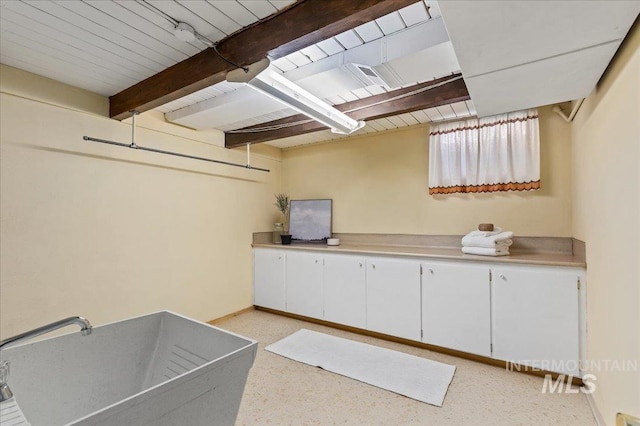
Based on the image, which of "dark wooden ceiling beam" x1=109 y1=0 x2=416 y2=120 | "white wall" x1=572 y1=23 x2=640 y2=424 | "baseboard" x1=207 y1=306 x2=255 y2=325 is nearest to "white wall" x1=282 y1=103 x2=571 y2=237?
"white wall" x1=572 y1=23 x2=640 y2=424

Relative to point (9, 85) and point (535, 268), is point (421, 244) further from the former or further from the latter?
point (9, 85)

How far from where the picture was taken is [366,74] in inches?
87.0

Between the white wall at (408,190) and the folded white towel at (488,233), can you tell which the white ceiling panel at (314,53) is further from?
the folded white towel at (488,233)

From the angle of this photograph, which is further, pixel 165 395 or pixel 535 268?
pixel 535 268

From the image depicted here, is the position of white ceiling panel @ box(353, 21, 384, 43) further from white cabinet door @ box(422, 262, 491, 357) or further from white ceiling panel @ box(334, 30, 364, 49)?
white cabinet door @ box(422, 262, 491, 357)

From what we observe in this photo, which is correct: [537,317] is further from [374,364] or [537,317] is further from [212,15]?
[212,15]

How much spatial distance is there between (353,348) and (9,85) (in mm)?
3613

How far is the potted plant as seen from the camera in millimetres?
4281

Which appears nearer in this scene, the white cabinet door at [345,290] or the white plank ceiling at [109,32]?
the white plank ceiling at [109,32]

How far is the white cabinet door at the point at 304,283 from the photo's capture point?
3.65 m

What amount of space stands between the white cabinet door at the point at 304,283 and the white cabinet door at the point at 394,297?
0.69m

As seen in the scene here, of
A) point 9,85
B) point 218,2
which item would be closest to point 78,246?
point 9,85

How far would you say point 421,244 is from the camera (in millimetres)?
3621

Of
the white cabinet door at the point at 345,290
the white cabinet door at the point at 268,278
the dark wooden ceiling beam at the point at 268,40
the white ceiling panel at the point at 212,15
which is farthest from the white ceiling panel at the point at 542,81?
the white cabinet door at the point at 268,278
